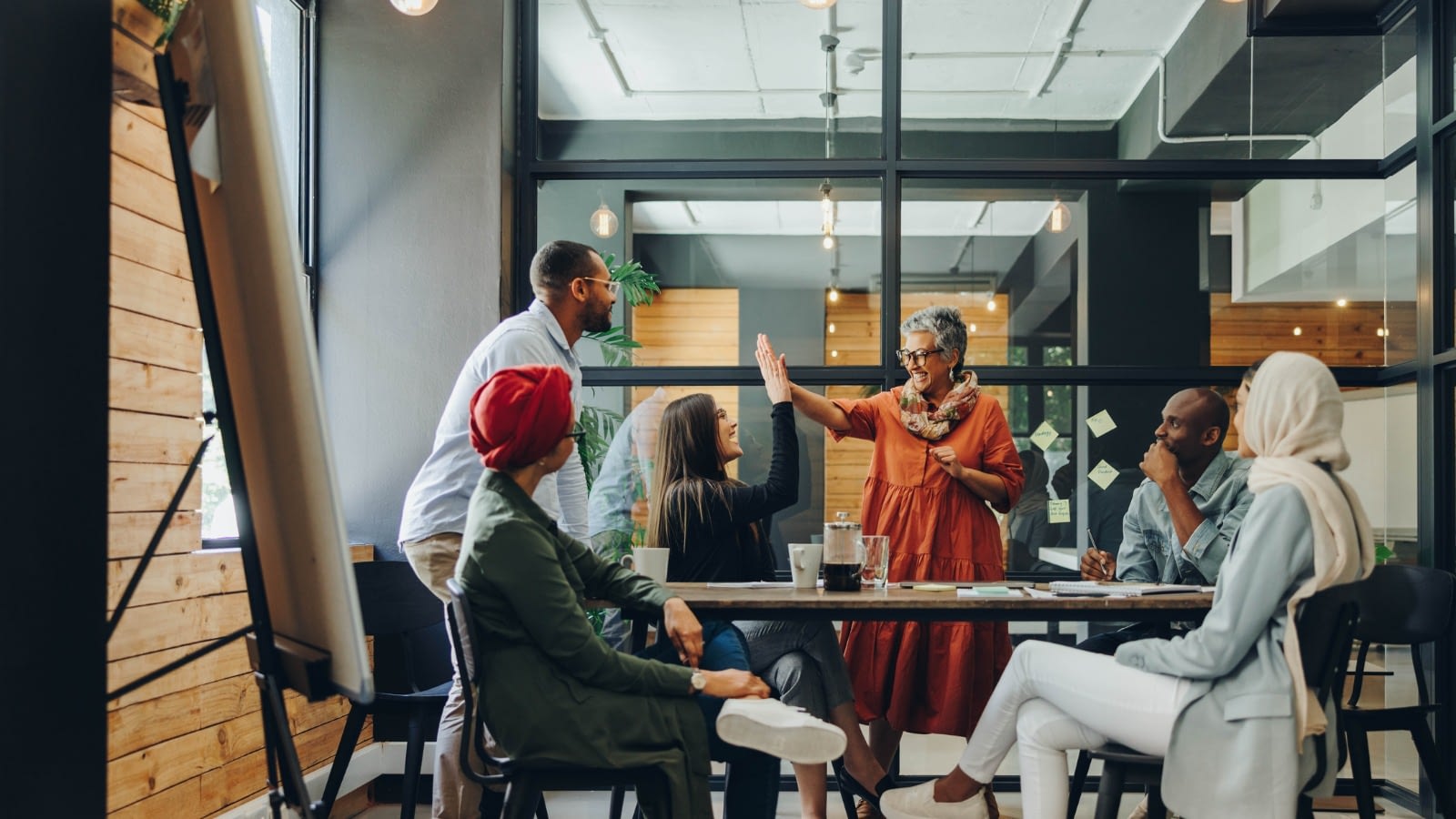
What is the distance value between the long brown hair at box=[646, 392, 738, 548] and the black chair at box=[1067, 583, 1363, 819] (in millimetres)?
1190

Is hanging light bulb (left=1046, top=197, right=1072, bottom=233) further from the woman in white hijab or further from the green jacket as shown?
the green jacket

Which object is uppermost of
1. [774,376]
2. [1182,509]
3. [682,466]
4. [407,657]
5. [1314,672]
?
[774,376]

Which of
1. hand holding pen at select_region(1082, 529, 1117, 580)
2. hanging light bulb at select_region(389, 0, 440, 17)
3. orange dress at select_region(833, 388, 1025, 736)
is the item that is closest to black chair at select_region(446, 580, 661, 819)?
orange dress at select_region(833, 388, 1025, 736)

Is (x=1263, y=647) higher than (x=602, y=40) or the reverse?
the reverse

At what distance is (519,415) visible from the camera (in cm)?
223

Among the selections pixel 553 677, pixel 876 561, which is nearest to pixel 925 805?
pixel 876 561

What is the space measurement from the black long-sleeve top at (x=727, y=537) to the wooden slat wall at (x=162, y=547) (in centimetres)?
121

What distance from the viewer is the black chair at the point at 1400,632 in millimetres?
3068

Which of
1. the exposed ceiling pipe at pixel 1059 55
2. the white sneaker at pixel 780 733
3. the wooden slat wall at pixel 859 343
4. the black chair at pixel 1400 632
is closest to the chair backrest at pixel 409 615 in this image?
the white sneaker at pixel 780 733

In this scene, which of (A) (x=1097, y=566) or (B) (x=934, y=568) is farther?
(B) (x=934, y=568)

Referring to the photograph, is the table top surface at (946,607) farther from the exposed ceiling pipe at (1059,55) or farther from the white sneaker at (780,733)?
the exposed ceiling pipe at (1059,55)

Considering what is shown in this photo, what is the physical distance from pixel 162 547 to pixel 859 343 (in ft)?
7.88

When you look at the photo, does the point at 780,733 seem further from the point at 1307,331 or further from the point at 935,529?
the point at 1307,331

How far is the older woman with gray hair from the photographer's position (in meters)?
3.49
